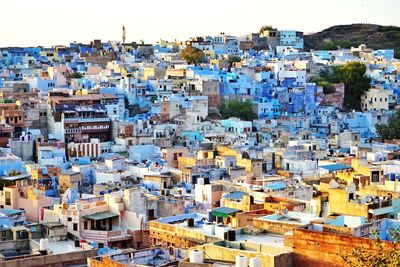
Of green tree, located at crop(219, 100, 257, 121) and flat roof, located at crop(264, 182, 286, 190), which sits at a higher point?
green tree, located at crop(219, 100, 257, 121)

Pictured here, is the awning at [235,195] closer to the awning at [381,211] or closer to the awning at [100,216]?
the awning at [100,216]

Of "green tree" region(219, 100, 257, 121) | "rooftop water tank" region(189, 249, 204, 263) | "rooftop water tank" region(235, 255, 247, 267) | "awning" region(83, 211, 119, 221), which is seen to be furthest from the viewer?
Answer: "green tree" region(219, 100, 257, 121)

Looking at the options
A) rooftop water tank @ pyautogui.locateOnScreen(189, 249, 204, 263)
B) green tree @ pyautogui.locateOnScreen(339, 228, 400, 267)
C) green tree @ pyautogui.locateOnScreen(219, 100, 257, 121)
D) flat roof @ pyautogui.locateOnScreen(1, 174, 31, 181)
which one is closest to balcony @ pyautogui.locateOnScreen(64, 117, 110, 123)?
flat roof @ pyautogui.locateOnScreen(1, 174, 31, 181)

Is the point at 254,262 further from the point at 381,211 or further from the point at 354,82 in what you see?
the point at 354,82

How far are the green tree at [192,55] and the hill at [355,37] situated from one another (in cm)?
1424

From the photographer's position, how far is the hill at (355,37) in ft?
220

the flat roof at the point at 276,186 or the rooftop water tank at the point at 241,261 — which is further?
the flat roof at the point at 276,186

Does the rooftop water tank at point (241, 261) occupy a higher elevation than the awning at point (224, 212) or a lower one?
higher

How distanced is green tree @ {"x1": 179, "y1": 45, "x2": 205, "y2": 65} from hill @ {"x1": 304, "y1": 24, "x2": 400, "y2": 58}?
14244 millimetres

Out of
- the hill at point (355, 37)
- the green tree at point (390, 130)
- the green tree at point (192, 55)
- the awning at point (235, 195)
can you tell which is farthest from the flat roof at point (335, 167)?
the hill at point (355, 37)

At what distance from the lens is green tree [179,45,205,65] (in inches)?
1981

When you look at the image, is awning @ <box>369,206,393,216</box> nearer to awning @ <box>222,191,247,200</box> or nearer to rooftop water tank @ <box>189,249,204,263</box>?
awning @ <box>222,191,247,200</box>

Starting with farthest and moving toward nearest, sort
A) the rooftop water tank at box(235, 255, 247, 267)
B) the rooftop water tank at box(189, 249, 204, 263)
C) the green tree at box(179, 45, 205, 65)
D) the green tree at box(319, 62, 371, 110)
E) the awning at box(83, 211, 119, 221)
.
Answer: the green tree at box(179, 45, 205, 65) < the green tree at box(319, 62, 371, 110) < the awning at box(83, 211, 119, 221) < the rooftop water tank at box(189, 249, 204, 263) < the rooftop water tank at box(235, 255, 247, 267)

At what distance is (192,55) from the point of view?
5041 cm
